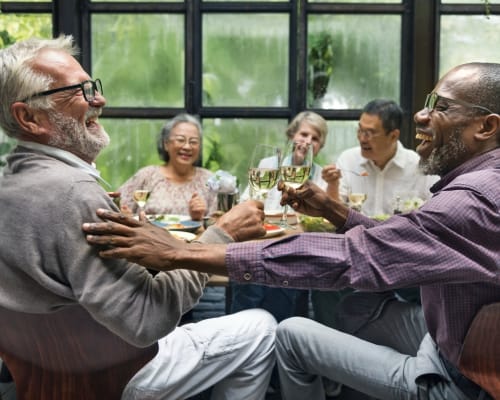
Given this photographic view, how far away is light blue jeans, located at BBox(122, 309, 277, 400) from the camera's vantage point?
63.1 inches

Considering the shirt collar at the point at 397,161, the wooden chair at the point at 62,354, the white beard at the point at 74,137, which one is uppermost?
the white beard at the point at 74,137

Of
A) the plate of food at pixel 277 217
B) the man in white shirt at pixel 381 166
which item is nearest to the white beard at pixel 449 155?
the plate of food at pixel 277 217

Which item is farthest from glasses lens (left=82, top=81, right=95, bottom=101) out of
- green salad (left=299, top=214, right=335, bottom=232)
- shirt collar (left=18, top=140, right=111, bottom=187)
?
green salad (left=299, top=214, right=335, bottom=232)

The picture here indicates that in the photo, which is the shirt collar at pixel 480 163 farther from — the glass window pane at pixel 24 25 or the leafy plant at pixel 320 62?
the glass window pane at pixel 24 25

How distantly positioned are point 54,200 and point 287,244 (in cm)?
50

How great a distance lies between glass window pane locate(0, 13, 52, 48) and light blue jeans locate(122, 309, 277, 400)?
11.0 feet

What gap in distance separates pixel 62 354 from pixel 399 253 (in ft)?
2.50

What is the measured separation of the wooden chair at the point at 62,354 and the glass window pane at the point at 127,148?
3294mm

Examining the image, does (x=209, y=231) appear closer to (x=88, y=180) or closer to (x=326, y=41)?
(x=88, y=180)

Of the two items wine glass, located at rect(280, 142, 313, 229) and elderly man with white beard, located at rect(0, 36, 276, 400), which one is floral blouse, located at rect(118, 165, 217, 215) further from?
elderly man with white beard, located at rect(0, 36, 276, 400)

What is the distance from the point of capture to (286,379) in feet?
6.48

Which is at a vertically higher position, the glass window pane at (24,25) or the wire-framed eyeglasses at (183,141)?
the glass window pane at (24,25)

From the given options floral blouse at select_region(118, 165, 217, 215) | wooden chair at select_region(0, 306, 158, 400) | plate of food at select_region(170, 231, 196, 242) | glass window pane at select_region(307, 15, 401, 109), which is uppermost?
glass window pane at select_region(307, 15, 401, 109)

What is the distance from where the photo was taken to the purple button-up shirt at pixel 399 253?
137cm
